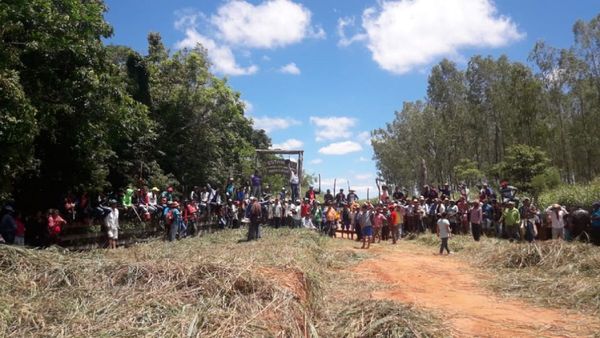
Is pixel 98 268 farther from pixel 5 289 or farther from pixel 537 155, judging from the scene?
pixel 537 155

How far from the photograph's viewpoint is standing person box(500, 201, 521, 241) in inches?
661

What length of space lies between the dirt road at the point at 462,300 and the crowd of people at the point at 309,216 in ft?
9.03

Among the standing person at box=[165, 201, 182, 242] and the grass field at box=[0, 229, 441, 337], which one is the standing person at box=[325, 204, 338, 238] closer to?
the standing person at box=[165, 201, 182, 242]

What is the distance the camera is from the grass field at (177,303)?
213 inches

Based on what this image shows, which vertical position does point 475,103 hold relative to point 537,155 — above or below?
above

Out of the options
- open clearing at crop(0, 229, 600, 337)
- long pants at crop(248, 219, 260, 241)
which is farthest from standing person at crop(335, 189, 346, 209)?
open clearing at crop(0, 229, 600, 337)

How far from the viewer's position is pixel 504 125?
1681 inches

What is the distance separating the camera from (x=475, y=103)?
46.8m

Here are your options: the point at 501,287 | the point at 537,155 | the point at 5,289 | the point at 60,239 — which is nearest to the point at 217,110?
the point at 60,239

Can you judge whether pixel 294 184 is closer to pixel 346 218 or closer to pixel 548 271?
pixel 346 218

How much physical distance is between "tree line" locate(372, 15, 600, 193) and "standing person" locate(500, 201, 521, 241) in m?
12.1

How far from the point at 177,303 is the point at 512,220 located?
45.6 ft

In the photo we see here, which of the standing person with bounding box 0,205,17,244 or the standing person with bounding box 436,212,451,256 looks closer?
the standing person with bounding box 0,205,17,244

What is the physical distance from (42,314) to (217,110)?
943 inches
